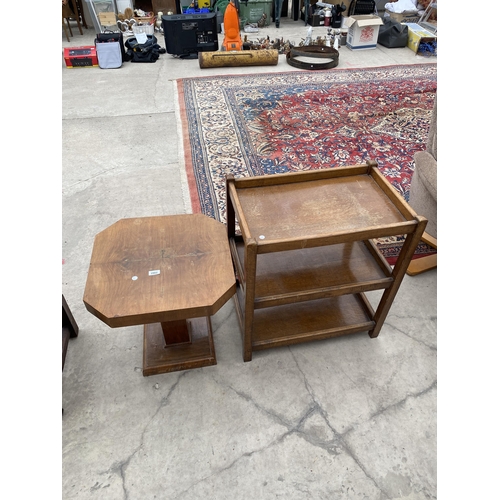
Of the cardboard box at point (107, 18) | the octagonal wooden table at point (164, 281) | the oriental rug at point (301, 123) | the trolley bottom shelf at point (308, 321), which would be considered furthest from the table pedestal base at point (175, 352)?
the cardboard box at point (107, 18)

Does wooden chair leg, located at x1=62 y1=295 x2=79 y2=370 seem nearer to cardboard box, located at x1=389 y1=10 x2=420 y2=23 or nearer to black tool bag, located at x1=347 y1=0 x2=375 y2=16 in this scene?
cardboard box, located at x1=389 y1=10 x2=420 y2=23

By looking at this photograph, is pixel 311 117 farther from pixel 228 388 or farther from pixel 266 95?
pixel 228 388

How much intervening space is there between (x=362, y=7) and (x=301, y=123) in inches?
199

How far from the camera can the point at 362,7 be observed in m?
7.19

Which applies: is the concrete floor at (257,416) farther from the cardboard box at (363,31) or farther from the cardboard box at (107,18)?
the cardboard box at (107,18)

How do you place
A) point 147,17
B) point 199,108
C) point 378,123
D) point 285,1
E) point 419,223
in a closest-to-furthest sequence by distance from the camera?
point 419,223 < point 378,123 < point 199,108 < point 147,17 < point 285,1

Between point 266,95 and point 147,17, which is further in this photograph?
point 147,17

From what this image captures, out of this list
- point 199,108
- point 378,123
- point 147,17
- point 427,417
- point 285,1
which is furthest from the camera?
point 285,1

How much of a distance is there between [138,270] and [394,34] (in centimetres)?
632

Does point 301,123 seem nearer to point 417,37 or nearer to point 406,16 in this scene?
point 417,37

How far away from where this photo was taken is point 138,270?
1478 millimetres

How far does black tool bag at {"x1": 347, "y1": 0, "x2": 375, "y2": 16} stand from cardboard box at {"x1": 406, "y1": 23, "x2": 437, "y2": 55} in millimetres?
1446

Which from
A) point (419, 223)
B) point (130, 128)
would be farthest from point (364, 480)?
point (130, 128)

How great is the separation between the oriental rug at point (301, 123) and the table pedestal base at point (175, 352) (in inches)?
39.4
